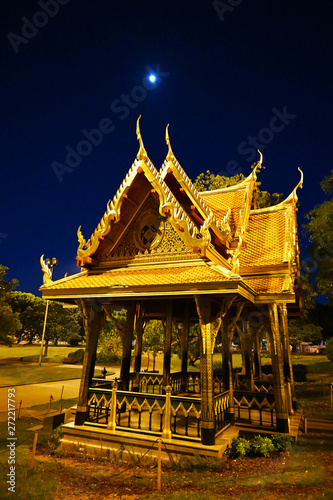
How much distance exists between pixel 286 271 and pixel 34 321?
60.0m

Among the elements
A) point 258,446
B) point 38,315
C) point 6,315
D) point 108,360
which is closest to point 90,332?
point 258,446

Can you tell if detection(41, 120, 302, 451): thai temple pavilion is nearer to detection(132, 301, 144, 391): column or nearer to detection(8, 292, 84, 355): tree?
detection(132, 301, 144, 391): column

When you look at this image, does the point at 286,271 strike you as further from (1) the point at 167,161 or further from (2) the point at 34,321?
(2) the point at 34,321

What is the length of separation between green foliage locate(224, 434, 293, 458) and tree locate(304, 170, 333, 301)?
43.4 ft

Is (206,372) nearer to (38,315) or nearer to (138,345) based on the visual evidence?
(138,345)

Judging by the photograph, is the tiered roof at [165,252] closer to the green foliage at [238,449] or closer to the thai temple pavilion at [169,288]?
the thai temple pavilion at [169,288]

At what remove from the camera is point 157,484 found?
590 cm

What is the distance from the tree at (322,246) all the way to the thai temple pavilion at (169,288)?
27.6 feet

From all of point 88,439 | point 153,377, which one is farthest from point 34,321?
A: point 88,439

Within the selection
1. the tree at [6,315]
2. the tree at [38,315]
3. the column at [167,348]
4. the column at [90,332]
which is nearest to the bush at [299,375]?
the column at [167,348]

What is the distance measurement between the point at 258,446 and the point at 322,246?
1658cm

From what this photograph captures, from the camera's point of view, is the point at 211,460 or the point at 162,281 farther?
the point at 162,281

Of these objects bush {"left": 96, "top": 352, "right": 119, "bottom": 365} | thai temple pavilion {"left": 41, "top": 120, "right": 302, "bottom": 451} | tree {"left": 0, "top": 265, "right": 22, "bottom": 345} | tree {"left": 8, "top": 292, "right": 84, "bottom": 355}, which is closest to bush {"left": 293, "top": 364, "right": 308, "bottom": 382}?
thai temple pavilion {"left": 41, "top": 120, "right": 302, "bottom": 451}

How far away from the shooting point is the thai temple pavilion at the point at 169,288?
726 centimetres
